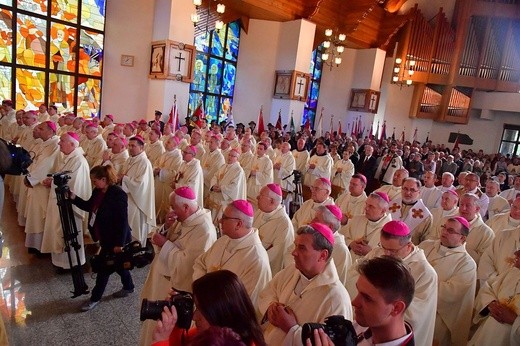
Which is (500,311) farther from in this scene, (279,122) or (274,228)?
(279,122)

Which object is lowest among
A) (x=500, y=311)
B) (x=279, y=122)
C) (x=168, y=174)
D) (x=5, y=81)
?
(x=168, y=174)

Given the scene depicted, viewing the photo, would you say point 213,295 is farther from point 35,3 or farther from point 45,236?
point 35,3

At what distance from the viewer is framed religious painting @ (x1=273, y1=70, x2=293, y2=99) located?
618 inches

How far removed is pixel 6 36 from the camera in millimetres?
10875

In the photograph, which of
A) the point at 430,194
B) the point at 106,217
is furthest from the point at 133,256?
the point at 430,194

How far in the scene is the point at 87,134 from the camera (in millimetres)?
7887

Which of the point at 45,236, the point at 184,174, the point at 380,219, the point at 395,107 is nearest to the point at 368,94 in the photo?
the point at 395,107

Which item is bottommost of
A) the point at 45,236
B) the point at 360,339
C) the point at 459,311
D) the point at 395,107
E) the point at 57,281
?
the point at 57,281

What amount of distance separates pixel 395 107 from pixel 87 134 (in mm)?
17240

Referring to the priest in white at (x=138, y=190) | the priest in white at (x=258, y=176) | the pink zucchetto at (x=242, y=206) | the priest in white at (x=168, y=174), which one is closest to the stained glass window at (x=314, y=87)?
the priest in white at (x=258, y=176)

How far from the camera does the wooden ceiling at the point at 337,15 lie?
14.2m

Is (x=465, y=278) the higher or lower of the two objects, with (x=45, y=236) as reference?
higher

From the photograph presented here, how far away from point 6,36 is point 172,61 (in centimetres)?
480

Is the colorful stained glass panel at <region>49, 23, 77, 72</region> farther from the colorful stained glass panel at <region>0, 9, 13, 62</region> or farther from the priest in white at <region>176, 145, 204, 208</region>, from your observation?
the priest in white at <region>176, 145, 204, 208</region>
